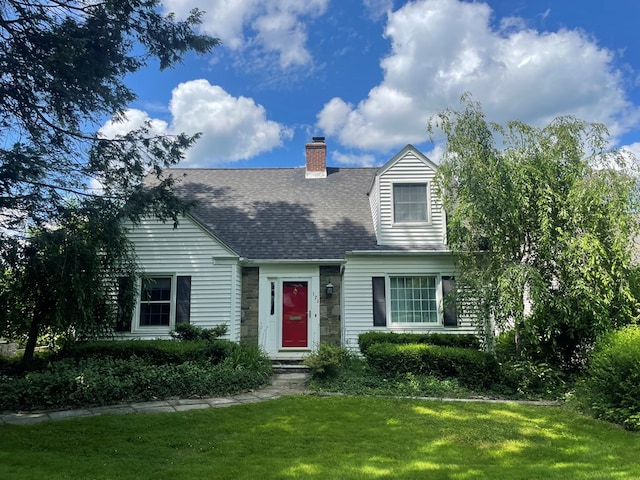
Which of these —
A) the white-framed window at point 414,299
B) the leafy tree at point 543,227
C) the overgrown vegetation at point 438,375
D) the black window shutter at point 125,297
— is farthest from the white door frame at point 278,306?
the leafy tree at point 543,227

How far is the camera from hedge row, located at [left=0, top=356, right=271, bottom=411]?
6.84m

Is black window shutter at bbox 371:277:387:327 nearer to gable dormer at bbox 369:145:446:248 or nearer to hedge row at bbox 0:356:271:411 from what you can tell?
gable dormer at bbox 369:145:446:248

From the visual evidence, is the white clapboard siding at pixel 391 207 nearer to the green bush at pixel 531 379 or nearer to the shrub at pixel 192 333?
the green bush at pixel 531 379

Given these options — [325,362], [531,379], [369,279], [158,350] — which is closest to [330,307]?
[369,279]

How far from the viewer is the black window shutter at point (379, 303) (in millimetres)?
11031

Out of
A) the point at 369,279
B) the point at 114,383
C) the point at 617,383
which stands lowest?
the point at 114,383

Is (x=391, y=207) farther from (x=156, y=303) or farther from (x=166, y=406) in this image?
(x=166, y=406)

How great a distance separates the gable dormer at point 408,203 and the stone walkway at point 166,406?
16.8 feet

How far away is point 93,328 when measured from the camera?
957 cm

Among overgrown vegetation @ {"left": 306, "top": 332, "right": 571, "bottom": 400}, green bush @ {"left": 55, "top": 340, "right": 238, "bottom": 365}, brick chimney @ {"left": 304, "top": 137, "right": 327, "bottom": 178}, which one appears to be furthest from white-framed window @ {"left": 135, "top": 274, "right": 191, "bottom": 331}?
brick chimney @ {"left": 304, "top": 137, "right": 327, "bottom": 178}

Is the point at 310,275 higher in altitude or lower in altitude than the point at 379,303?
higher

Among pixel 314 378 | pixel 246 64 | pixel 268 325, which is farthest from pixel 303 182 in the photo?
pixel 314 378

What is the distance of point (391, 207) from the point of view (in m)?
11.7

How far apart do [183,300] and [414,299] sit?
6235mm
